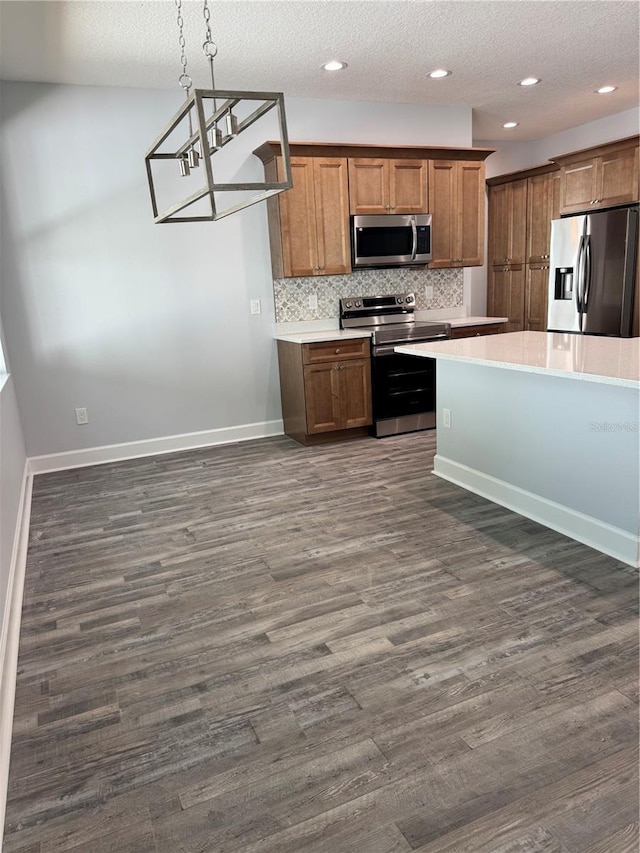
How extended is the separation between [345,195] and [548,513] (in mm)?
3024

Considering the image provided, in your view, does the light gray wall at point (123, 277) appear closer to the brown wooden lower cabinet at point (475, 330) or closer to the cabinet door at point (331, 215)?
the cabinet door at point (331, 215)

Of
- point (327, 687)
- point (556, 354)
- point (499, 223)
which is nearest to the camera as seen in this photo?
point (327, 687)

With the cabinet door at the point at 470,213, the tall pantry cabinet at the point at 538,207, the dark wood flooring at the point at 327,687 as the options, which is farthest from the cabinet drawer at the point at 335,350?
the tall pantry cabinet at the point at 538,207

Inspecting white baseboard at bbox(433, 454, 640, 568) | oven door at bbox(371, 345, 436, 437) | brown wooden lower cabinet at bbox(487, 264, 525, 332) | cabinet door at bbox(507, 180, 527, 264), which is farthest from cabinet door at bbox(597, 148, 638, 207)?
white baseboard at bbox(433, 454, 640, 568)

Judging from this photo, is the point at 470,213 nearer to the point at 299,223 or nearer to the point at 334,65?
the point at 299,223

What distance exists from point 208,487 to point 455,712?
2.49 meters

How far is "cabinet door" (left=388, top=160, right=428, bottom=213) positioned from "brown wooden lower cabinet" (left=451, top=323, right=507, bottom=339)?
1.05m

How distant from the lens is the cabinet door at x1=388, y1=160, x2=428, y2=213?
16.1 ft

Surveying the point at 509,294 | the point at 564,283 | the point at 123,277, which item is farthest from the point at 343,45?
the point at 509,294

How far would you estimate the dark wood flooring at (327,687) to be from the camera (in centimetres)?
149

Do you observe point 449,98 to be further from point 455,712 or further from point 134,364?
point 455,712

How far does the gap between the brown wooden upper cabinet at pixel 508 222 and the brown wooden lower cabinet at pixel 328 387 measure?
9.53 feet

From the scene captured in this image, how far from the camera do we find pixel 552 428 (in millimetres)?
2980

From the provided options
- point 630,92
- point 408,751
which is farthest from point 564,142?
point 408,751
